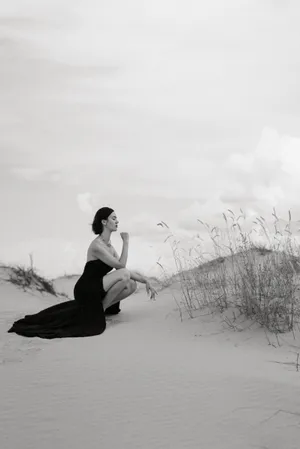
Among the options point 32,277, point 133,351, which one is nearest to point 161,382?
point 133,351

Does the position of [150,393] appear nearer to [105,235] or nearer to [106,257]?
[106,257]

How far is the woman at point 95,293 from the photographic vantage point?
5262 millimetres

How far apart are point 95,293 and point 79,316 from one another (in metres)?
0.30

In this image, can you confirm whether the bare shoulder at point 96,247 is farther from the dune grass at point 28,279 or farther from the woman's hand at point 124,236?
the dune grass at point 28,279

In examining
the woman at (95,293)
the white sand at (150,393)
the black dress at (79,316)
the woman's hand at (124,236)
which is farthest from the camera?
the woman's hand at (124,236)

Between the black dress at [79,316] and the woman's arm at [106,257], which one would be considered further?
the woman's arm at [106,257]

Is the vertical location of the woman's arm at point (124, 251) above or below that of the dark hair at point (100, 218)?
below

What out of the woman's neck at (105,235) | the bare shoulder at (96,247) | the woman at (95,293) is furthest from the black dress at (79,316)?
the woman's neck at (105,235)

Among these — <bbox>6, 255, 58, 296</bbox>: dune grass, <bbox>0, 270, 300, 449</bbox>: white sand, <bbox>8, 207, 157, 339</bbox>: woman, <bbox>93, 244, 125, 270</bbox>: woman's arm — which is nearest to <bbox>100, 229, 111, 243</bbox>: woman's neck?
<bbox>8, 207, 157, 339</bbox>: woman

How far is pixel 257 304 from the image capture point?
4.97m

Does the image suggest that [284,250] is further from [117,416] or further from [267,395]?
[117,416]

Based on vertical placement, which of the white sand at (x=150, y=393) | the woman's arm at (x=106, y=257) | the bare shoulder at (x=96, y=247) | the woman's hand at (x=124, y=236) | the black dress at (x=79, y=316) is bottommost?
the white sand at (x=150, y=393)

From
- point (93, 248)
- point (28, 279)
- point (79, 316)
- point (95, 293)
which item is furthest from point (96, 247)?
point (28, 279)

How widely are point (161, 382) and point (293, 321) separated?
1.93 m
